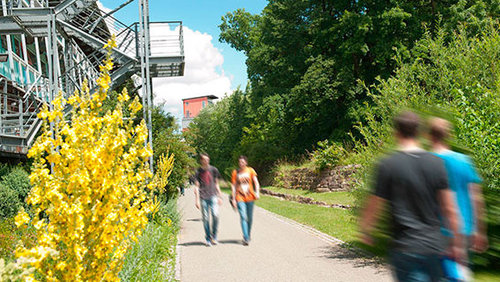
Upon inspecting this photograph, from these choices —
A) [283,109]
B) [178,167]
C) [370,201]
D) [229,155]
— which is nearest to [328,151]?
[283,109]

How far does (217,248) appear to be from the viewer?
8.98 meters

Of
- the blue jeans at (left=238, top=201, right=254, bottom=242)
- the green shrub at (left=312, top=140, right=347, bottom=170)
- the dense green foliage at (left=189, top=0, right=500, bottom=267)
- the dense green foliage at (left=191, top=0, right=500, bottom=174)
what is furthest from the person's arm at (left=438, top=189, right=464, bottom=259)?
the green shrub at (left=312, top=140, right=347, bottom=170)

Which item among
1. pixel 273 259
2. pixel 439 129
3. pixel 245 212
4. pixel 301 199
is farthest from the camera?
pixel 301 199

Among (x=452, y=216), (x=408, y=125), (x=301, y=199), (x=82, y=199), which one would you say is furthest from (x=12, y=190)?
(x=301, y=199)

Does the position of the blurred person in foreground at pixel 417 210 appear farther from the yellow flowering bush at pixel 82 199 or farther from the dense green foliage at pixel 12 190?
the dense green foliage at pixel 12 190

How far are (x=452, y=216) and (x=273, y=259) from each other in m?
4.88

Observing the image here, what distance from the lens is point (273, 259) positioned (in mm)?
7809

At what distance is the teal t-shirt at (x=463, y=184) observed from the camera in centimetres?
356

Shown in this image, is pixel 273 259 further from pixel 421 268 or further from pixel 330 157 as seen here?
pixel 330 157

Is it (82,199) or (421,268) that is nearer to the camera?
(421,268)

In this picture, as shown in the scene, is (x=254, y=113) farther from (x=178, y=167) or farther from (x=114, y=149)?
(x=114, y=149)

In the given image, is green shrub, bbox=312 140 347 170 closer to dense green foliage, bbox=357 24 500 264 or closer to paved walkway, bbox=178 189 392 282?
paved walkway, bbox=178 189 392 282

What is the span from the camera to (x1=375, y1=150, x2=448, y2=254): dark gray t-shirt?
3248 millimetres

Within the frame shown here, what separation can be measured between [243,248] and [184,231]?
3126mm
